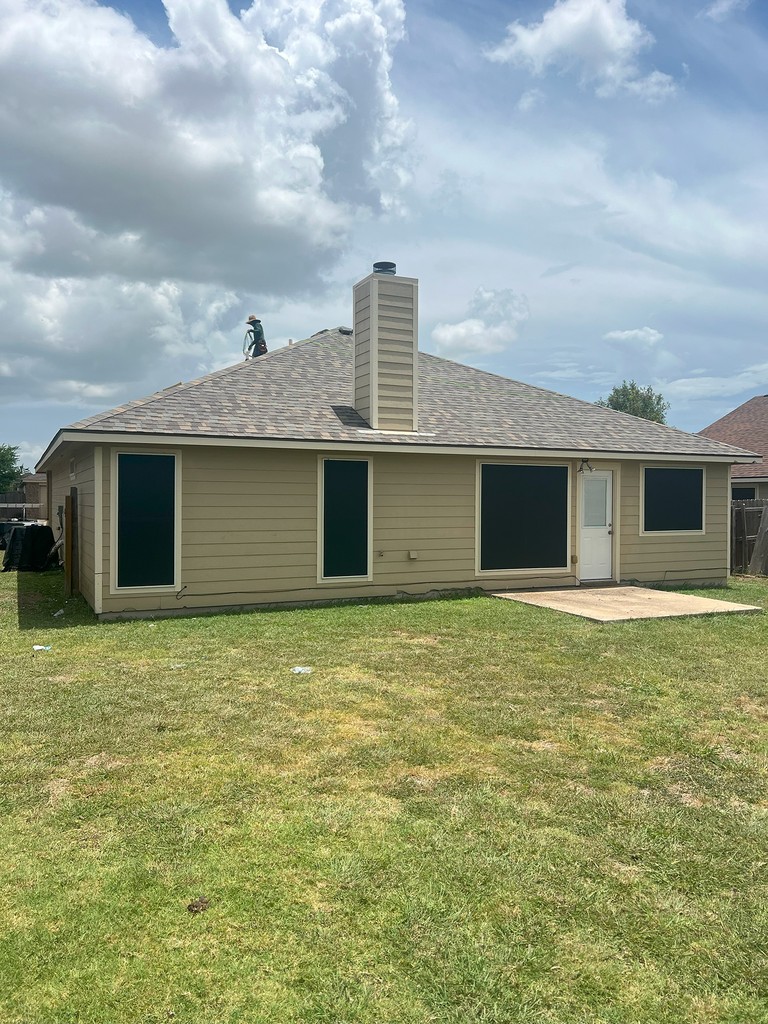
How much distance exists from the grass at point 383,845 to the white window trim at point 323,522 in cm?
416

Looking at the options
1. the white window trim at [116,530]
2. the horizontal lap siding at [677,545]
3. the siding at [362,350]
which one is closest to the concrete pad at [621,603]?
the horizontal lap siding at [677,545]

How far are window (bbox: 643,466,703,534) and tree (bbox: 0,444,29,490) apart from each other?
48636mm

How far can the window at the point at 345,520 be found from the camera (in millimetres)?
10773

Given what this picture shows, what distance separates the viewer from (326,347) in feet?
48.1

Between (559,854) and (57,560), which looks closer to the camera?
(559,854)

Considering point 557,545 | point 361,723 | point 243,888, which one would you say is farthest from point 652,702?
point 557,545

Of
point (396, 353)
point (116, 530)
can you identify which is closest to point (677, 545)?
point (396, 353)

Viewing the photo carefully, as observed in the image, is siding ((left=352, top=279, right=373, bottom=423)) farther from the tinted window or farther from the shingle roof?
the tinted window

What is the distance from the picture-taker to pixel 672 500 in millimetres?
13516

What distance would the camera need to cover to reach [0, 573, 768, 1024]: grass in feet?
7.66

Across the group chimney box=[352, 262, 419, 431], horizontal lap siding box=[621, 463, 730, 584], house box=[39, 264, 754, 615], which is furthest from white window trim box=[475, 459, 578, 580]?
chimney box=[352, 262, 419, 431]

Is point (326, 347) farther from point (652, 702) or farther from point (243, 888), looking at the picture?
point (243, 888)

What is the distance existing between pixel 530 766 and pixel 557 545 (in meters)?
8.63

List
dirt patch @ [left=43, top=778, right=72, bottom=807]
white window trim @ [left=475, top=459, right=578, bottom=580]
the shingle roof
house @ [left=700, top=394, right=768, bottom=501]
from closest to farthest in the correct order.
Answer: dirt patch @ [left=43, top=778, right=72, bottom=807], the shingle roof, white window trim @ [left=475, top=459, right=578, bottom=580], house @ [left=700, top=394, right=768, bottom=501]
